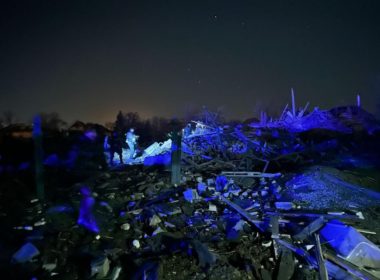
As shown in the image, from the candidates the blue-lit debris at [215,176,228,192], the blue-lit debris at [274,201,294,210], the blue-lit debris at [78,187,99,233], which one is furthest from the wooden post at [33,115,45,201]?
the blue-lit debris at [274,201,294,210]

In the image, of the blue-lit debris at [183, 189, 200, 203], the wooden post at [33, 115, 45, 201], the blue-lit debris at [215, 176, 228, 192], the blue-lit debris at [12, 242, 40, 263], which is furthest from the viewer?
the blue-lit debris at [215, 176, 228, 192]

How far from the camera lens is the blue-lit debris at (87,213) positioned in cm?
570

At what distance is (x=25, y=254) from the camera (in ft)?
15.0

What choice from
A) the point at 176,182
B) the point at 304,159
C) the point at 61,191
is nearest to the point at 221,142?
the point at 304,159

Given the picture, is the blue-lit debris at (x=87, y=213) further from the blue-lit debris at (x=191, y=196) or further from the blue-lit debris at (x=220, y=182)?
the blue-lit debris at (x=220, y=182)

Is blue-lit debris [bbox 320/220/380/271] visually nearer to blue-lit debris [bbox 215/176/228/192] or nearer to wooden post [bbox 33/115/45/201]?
blue-lit debris [bbox 215/176/228/192]

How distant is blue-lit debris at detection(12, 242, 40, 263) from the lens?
453 cm

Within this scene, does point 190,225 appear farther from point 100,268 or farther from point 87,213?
point 87,213

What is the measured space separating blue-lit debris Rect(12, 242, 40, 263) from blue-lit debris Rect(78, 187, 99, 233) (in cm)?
111

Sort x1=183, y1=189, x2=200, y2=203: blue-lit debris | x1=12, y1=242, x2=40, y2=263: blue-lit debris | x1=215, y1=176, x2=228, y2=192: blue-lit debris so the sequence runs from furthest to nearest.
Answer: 1. x1=215, y1=176, x2=228, y2=192: blue-lit debris
2. x1=183, y1=189, x2=200, y2=203: blue-lit debris
3. x1=12, y1=242, x2=40, y2=263: blue-lit debris

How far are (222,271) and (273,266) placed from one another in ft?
2.78

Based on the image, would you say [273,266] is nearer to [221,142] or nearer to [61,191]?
[61,191]

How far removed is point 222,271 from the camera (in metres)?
4.09

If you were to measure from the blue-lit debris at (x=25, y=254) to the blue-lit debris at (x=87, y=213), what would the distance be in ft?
3.63
